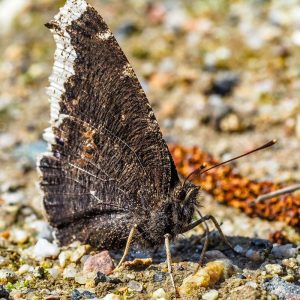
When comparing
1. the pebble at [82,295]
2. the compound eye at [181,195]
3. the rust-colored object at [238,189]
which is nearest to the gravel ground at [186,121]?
the pebble at [82,295]

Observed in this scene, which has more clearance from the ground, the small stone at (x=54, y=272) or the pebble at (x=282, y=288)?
the small stone at (x=54, y=272)

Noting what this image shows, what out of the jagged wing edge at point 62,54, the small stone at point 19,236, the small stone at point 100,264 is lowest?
the small stone at point 100,264

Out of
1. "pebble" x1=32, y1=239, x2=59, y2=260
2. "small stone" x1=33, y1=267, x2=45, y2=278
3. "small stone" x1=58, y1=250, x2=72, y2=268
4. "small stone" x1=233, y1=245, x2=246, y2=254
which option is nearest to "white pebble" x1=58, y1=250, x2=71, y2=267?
"small stone" x1=58, y1=250, x2=72, y2=268

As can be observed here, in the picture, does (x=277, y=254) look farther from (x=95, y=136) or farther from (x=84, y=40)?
(x=84, y=40)

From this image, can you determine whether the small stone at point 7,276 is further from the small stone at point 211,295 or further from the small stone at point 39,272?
the small stone at point 211,295

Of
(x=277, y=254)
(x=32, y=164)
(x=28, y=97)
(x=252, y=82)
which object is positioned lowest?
(x=277, y=254)

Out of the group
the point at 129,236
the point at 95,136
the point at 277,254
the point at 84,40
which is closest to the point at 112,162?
the point at 95,136
